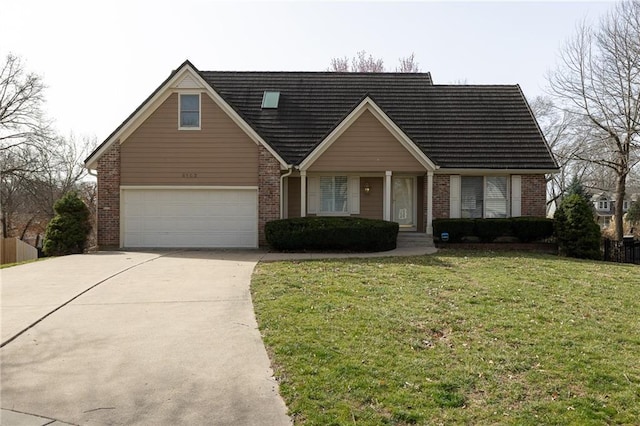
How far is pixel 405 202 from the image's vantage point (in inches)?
811

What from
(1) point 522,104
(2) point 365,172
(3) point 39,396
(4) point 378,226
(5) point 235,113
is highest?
(1) point 522,104

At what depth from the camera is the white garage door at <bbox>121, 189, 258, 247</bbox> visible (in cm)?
1800

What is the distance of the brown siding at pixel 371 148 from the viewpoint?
18.5 metres

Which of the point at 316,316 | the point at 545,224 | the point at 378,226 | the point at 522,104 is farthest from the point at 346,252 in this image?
the point at 522,104

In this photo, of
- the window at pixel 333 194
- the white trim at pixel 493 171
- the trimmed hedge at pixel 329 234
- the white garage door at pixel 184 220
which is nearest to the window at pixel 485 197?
the white trim at pixel 493 171

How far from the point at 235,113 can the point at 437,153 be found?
771cm

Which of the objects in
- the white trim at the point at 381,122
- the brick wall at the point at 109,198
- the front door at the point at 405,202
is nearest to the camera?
the brick wall at the point at 109,198

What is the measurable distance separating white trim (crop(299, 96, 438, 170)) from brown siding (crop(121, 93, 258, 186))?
6.90ft

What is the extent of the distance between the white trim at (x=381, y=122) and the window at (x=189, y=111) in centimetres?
399

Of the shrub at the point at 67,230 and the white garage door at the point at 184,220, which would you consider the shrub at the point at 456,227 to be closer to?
the white garage door at the point at 184,220

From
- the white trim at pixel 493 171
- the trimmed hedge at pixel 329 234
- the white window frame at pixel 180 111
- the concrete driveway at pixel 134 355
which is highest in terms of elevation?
the white window frame at pixel 180 111

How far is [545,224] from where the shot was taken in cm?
1798

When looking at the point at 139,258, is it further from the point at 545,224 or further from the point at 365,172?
the point at 545,224

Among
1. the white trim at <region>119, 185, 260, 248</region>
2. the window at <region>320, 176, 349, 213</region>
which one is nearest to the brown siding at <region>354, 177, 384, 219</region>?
the window at <region>320, 176, 349, 213</region>
